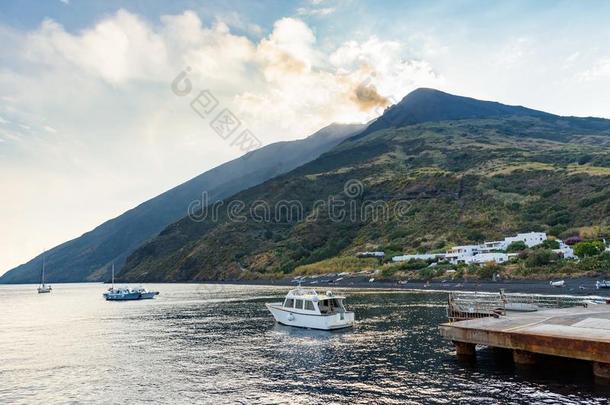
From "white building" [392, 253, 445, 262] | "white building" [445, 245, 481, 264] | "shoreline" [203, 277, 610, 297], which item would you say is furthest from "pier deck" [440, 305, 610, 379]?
"white building" [392, 253, 445, 262]

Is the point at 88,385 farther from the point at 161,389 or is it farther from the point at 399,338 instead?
the point at 399,338

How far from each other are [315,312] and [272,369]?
21.6 m

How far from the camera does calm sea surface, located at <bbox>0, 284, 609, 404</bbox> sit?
A: 26891mm

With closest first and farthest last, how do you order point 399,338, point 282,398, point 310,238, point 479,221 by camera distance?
point 282,398 → point 399,338 → point 479,221 → point 310,238

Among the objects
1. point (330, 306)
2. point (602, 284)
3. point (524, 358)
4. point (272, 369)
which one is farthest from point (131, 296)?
point (524, 358)

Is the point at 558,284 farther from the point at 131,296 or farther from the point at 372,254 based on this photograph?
the point at 131,296

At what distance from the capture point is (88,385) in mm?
33219

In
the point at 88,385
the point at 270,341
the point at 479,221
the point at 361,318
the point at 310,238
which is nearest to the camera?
the point at 88,385

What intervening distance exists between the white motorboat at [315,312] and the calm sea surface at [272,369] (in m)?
1.43

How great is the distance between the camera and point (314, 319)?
56.3 meters

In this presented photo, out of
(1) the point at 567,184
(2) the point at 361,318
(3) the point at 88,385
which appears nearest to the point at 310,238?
(1) the point at 567,184

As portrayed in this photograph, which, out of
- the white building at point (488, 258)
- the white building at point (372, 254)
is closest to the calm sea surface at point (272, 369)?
the white building at point (488, 258)

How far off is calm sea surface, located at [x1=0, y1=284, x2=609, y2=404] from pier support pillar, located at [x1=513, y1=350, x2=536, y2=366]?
0.60m

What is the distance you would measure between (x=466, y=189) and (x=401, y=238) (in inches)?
1447
